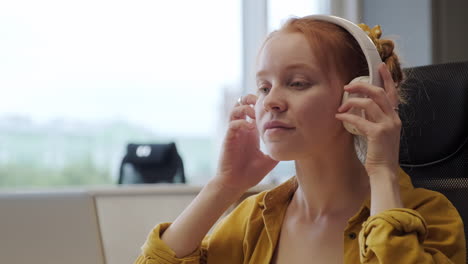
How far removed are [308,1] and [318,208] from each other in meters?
2.26

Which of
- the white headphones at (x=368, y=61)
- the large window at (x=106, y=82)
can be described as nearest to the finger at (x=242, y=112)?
the white headphones at (x=368, y=61)

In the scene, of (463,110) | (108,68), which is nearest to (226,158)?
(463,110)

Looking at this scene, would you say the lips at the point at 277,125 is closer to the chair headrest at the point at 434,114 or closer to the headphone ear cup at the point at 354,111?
the headphone ear cup at the point at 354,111

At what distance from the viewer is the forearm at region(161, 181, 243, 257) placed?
3.98 feet

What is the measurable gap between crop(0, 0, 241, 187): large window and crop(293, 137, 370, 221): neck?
1967 millimetres

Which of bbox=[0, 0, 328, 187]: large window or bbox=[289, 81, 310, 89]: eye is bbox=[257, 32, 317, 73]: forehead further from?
bbox=[0, 0, 328, 187]: large window

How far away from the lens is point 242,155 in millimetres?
1284

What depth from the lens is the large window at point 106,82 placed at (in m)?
2.92

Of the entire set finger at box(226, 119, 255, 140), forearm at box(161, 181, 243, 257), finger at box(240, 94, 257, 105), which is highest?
finger at box(240, 94, 257, 105)

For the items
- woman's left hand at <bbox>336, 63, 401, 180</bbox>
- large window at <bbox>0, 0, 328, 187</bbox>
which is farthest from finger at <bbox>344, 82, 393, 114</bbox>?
large window at <bbox>0, 0, 328, 187</bbox>

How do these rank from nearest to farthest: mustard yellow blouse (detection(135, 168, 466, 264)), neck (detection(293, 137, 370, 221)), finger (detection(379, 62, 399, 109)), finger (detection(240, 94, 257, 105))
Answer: mustard yellow blouse (detection(135, 168, 466, 264)), finger (detection(379, 62, 399, 109)), neck (detection(293, 137, 370, 221)), finger (detection(240, 94, 257, 105))

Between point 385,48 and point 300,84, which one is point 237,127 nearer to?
point 300,84

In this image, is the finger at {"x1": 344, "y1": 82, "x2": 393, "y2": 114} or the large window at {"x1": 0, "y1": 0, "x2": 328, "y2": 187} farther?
the large window at {"x1": 0, "y1": 0, "x2": 328, "y2": 187}

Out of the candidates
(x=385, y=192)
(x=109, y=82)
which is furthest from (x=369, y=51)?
(x=109, y=82)
